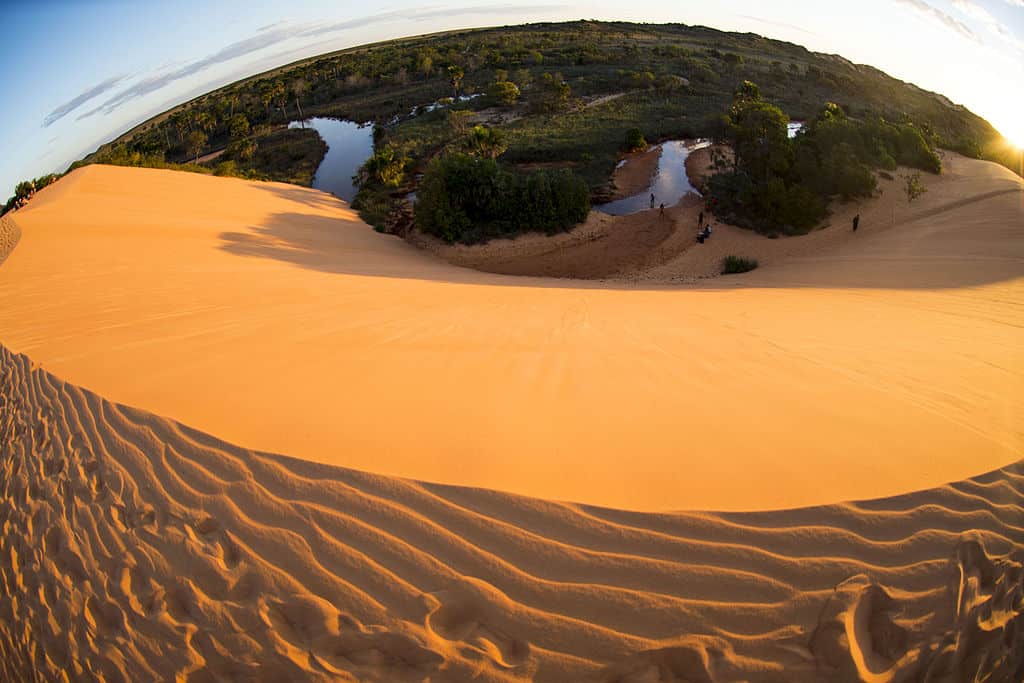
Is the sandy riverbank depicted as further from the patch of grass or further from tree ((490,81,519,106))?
tree ((490,81,519,106))

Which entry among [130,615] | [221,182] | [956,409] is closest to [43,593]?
[130,615]

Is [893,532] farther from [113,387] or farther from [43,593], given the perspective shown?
[113,387]

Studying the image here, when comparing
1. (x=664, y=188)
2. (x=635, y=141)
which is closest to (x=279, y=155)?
(x=635, y=141)

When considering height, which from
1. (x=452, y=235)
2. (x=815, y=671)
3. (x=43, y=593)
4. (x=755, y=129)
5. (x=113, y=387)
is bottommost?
(x=43, y=593)

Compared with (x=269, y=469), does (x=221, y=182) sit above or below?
above

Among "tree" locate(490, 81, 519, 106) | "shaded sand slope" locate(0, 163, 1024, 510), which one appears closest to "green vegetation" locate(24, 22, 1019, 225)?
"tree" locate(490, 81, 519, 106)

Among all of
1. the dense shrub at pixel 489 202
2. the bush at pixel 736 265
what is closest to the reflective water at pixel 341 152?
the dense shrub at pixel 489 202

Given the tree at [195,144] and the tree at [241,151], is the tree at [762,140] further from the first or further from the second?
the tree at [195,144]
